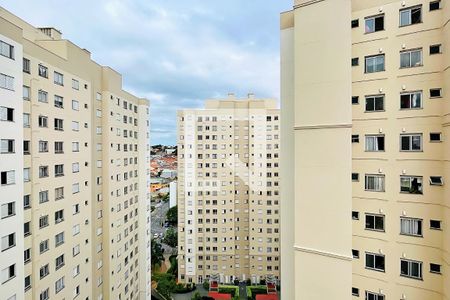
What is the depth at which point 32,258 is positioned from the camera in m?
11.9

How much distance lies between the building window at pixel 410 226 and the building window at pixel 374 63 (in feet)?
17.2

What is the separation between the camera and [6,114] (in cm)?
998

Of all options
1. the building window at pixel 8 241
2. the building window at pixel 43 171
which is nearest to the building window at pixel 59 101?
the building window at pixel 43 171

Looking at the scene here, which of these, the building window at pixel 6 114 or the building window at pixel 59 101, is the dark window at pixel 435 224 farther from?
the building window at pixel 59 101

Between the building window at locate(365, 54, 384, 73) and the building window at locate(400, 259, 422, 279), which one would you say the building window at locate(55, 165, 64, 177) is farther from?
the building window at locate(400, 259, 422, 279)

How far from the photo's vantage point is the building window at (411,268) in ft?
27.0

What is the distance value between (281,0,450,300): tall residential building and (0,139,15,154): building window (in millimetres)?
11399

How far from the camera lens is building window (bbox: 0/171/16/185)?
9742 millimetres

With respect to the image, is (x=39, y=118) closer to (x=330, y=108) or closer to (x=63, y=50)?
(x=63, y=50)

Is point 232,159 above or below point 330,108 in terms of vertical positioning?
below

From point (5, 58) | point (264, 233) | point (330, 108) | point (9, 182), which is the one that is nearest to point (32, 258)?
point (9, 182)

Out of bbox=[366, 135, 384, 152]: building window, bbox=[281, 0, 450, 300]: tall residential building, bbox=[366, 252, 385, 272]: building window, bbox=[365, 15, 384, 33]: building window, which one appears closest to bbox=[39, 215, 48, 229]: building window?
bbox=[281, 0, 450, 300]: tall residential building

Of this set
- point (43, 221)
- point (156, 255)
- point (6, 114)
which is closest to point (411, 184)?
point (6, 114)

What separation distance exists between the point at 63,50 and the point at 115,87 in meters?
5.25
